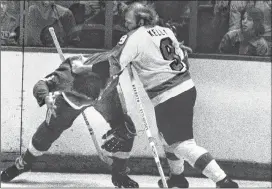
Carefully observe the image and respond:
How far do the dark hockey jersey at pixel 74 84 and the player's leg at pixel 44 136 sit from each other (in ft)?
0.21

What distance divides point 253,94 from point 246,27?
41 cm

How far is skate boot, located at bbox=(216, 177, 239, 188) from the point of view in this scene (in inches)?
187

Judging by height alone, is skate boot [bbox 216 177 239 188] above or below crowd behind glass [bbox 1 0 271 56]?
below

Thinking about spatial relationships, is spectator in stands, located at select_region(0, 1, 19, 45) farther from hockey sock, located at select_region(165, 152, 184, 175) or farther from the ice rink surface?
hockey sock, located at select_region(165, 152, 184, 175)

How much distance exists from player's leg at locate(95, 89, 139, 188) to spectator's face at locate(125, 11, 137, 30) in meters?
0.39

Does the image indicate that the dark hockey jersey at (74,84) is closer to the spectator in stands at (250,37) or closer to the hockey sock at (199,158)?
the hockey sock at (199,158)

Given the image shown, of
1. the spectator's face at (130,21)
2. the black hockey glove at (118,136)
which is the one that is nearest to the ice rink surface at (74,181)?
the black hockey glove at (118,136)

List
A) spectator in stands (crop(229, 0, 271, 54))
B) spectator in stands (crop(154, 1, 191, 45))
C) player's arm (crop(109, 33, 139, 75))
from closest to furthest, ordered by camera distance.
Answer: player's arm (crop(109, 33, 139, 75))
spectator in stands (crop(154, 1, 191, 45))
spectator in stands (crop(229, 0, 271, 54))

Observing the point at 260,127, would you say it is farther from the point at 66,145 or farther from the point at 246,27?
the point at 66,145

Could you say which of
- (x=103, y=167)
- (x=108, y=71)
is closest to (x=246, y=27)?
(x=108, y=71)

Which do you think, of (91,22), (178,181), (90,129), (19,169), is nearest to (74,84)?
(90,129)

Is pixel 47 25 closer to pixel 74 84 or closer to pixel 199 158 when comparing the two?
pixel 74 84

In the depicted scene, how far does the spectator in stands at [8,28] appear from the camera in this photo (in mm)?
4773

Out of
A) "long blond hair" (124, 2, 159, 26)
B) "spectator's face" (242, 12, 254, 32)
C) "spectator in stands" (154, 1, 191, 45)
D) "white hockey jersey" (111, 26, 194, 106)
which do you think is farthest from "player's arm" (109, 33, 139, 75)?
"spectator's face" (242, 12, 254, 32)
